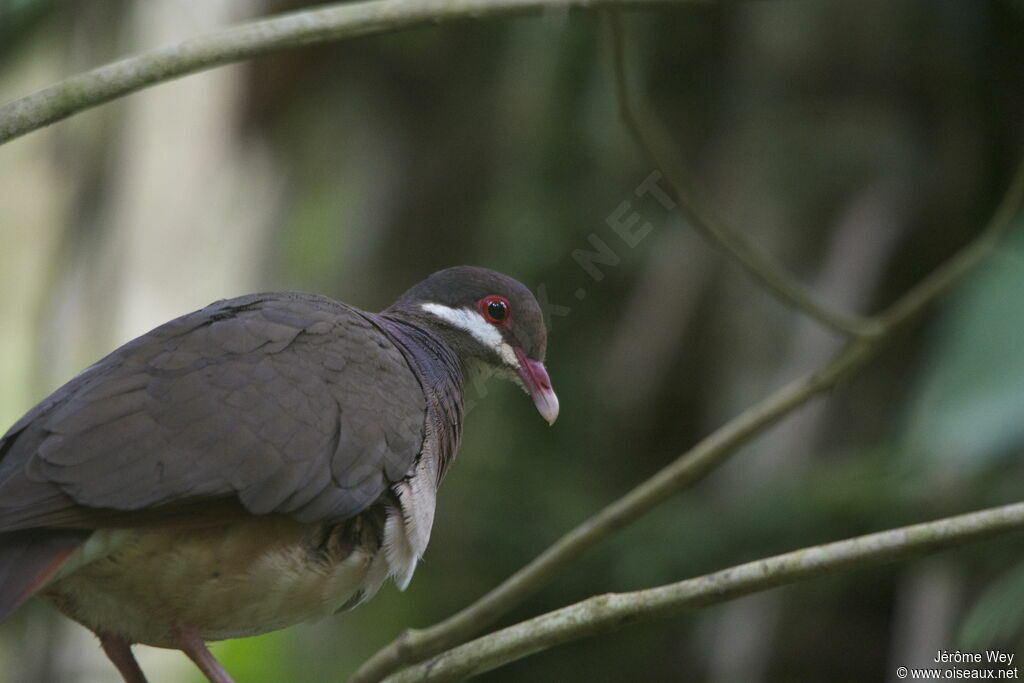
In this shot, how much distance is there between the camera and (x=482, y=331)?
11.8ft

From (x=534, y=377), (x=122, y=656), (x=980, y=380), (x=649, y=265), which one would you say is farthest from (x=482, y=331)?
(x=649, y=265)

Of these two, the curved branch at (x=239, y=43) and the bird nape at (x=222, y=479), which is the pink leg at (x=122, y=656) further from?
the curved branch at (x=239, y=43)

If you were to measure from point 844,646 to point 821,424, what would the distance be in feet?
3.36

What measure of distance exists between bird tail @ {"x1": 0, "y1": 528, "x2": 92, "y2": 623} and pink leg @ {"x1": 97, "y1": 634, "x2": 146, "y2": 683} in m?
0.55

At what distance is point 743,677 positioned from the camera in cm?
480

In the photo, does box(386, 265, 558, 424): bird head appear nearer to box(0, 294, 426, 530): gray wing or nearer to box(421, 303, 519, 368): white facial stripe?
box(421, 303, 519, 368): white facial stripe

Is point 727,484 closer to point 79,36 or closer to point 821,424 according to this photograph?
point 821,424

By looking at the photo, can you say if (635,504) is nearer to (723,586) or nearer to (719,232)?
Answer: (723,586)

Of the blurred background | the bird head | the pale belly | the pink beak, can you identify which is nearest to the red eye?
the bird head

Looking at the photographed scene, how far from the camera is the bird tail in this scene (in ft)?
7.99

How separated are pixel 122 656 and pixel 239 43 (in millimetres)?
1558

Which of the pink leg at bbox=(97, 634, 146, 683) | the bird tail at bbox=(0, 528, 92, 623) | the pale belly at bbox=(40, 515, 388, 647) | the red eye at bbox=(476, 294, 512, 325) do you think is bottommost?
the pink leg at bbox=(97, 634, 146, 683)

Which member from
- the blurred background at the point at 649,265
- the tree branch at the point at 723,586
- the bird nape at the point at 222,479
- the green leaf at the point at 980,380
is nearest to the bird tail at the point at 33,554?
the bird nape at the point at 222,479

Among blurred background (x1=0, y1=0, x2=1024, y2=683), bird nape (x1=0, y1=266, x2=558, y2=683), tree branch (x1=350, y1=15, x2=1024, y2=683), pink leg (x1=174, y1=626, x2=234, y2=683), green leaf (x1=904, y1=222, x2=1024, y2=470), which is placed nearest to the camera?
bird nape (x1=0, y1=266, x2=558, y2=683)
